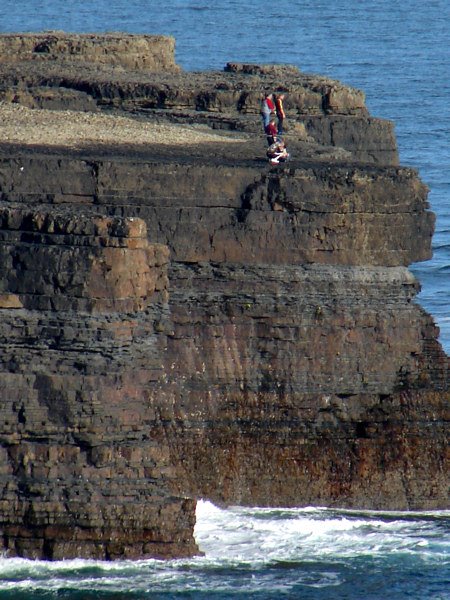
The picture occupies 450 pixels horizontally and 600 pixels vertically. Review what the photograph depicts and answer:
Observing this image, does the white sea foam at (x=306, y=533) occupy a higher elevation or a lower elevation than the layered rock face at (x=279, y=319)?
lower

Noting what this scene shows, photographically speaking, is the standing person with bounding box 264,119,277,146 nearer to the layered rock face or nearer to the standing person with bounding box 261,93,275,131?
the standing person with bounding box 261,93,275,131

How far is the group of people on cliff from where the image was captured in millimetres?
39031

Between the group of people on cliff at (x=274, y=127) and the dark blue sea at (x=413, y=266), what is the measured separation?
5737 mm

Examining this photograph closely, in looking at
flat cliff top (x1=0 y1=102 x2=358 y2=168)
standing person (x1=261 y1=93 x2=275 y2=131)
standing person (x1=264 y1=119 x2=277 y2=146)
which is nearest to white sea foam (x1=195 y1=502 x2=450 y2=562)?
flat cliff top (x1=0 y1=102 x2=358 y2=168)

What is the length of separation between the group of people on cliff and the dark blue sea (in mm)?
5737

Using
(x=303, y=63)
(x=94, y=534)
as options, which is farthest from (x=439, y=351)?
(x=303, y=63)

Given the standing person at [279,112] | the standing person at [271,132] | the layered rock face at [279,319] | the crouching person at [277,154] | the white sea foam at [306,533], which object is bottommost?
the white sea foam at [306,533]

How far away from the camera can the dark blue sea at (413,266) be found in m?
32.8

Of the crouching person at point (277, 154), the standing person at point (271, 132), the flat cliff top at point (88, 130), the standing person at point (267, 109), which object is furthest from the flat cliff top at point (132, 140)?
the standing person at point (267, 109)

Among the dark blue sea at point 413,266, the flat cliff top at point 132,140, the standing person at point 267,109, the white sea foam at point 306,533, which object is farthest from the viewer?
the standing person at point 267,109

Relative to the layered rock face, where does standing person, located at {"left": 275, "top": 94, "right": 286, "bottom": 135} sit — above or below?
above

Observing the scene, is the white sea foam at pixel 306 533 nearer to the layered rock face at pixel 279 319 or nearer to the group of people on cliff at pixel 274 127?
the layered rock face at pixel 279 319

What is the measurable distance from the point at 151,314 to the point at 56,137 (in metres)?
7.48

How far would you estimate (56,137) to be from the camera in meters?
41.3
